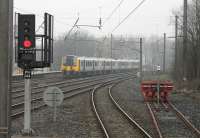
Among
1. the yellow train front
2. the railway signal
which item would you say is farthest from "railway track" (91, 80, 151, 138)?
the yellow train front

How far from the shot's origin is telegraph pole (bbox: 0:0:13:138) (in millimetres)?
7668

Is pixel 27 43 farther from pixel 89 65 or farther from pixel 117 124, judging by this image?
pixel 89 65

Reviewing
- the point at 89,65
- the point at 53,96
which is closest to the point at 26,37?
the point at 53,96

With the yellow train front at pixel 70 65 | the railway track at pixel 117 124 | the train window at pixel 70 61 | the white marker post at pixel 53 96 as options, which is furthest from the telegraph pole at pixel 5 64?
the train window at pixel 70 61

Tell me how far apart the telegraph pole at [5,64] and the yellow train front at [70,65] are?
5056cm

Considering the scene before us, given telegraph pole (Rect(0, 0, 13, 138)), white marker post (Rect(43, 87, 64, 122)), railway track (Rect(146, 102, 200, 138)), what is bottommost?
railway track (Rect(146, 102, 200, 138))

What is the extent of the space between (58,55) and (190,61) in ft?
153

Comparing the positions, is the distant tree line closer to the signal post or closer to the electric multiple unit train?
the electric multiple unit train

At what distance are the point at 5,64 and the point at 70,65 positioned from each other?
168 ft

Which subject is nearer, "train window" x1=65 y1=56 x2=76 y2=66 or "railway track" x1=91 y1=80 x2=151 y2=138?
"railway track" x1=91 y1=80 x2=151 y2=138

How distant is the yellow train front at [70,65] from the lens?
192ft

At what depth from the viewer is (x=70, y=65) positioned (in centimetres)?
5888

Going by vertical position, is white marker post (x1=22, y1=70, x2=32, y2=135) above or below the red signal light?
below

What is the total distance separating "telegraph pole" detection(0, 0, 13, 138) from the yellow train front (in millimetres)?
50555
